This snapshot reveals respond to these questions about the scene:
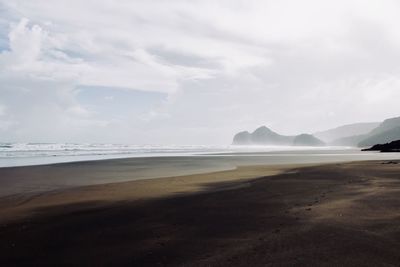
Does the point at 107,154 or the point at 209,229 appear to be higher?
the point at 107,154

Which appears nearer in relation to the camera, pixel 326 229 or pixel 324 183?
pixel 326 229

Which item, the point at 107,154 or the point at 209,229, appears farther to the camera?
the point at 107,154

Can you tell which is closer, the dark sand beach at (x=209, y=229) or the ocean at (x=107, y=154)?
the dark sand beach at (x=209, y=229)

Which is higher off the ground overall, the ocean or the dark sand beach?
the ocean

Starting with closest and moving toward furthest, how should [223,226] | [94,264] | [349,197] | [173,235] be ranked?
[94,264]
[173,235]
[223,226]
[349,197]

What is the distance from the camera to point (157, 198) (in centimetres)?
1731

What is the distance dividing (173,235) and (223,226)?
5.41 feet

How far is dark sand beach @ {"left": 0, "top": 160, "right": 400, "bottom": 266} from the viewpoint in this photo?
8156 mm

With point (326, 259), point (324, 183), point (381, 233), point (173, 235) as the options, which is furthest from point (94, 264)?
point (324, 183)

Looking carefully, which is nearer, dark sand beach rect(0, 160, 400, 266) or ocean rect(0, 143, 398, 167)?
→ dark sand beach rect(0, 160, 400, 266)

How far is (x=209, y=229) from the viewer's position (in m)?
10.8

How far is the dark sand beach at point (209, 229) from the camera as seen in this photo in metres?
8.16

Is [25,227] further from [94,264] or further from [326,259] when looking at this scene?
[326,259]

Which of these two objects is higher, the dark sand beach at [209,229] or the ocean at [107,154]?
the ocean at [107,154]
